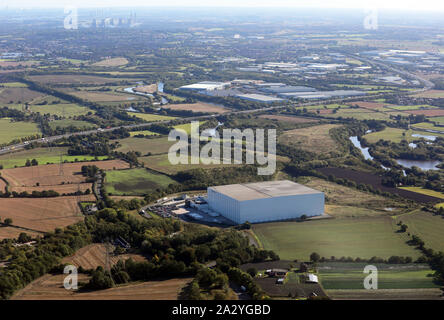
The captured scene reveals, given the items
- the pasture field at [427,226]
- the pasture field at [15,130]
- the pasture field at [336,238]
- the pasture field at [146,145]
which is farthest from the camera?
the pasture field at [15,130]

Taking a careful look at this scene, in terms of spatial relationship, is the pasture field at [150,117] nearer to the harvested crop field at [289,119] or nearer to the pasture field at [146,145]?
the pasture field at [146,145]

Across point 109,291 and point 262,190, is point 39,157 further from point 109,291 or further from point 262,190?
point 109,291

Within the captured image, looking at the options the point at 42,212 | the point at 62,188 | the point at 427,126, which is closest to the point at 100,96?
the point at 427,126

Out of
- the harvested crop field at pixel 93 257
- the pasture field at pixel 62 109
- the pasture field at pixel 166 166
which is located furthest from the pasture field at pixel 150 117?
the harvested crop field at pixel 93 257

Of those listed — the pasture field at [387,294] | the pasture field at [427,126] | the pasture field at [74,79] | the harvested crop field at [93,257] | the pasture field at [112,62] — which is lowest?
the harvested crop field at [93,257]

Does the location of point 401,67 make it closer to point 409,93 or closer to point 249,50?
point 409,93

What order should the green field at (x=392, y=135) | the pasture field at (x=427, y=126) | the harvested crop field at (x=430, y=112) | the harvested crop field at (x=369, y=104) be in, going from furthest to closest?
the harvested crop field at (x=369, y=104) → the harvested crop field at (x=430, y=112) → the pasture field at (x=427, y=126) → the green field at (x=392, y=135)
